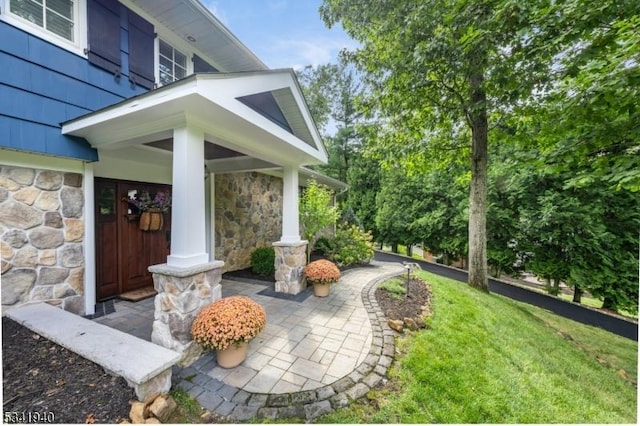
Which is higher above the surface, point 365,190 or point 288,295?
point 365,190

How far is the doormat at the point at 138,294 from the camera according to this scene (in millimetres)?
4153

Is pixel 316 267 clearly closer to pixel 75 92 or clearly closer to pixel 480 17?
pixel 75 92

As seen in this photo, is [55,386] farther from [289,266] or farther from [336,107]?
[336,107]

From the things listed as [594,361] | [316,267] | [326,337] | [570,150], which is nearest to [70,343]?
[326,337]

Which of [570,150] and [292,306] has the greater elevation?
[570,150]

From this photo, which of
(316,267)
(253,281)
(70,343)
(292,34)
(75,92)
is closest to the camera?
(70,343)

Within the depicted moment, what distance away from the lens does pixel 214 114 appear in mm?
2650

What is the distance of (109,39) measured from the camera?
11.4 feet

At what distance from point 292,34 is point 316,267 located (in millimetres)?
5950

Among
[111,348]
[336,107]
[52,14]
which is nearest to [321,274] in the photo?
[111,348]

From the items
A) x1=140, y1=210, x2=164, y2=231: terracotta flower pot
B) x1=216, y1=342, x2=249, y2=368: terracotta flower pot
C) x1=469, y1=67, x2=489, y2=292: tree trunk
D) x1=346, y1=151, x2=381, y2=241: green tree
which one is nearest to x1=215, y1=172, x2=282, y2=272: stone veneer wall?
x1=140, y1=210, x2=164, y2=231: terracotta flower pot

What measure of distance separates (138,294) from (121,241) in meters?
0.98

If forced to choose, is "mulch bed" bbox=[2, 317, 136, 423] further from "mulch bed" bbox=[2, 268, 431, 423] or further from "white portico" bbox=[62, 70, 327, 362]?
"white portico" bbox=[62, 70, 327, 362]

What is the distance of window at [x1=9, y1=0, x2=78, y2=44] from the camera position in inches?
112
